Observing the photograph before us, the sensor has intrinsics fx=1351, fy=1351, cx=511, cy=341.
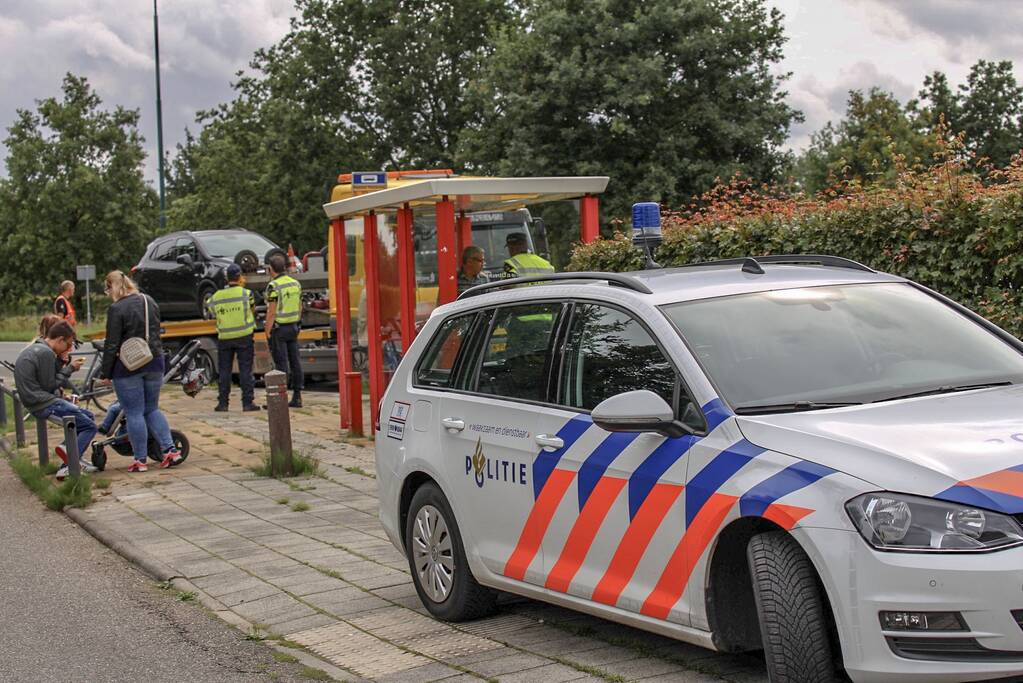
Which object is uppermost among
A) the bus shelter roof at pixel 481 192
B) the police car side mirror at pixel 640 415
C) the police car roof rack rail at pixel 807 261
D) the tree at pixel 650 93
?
the tree at pixel 650 93

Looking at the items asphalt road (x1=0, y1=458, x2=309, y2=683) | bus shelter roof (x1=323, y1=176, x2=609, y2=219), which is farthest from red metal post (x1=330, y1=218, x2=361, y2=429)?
asphalt road (x1=0, y1=458, x2=309, y2=683)

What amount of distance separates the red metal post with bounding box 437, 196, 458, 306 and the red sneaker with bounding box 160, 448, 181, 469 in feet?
9.89

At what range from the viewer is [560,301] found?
6133mm

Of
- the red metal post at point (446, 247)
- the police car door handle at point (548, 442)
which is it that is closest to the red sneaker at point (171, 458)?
the red metal post at point (446, 247)

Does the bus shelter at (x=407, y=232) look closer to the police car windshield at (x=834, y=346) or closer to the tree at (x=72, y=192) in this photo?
the police car windshield at (x=834, y=346)

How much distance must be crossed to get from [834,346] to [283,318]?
45.3 ft

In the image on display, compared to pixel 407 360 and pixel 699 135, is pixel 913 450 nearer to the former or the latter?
pixel 407 360

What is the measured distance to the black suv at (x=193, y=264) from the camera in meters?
24.0

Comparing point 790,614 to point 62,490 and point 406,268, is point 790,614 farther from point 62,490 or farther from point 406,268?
point 406,268

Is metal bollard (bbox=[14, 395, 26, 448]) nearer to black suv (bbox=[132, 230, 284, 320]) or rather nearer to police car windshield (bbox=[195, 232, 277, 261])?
black suv (bbox=[132, 230, 284, 320])

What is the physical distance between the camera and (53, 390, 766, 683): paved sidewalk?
5.71 meters

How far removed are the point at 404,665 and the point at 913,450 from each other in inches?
102

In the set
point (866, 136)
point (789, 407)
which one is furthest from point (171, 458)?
point (866, 136)

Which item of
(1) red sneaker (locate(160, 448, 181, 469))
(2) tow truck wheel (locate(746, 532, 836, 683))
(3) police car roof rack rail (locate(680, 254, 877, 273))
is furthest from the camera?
(1) red sneaker (locate(160, 448, 181, 469))
